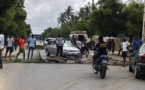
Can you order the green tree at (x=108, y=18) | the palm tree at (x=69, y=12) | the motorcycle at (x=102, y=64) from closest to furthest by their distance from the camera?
the motorcycle at (x=102, y=64) → the green tree at (x=108, y=18) → the palm tree at (x=69, y=12)

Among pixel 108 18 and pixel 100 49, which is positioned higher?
pixel 108 18

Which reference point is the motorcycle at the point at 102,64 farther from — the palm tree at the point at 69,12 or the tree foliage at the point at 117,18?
the palm tree at the point at 69,12

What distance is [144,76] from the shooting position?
604 inches

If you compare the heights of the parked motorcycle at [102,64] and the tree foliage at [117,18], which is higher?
the tree foliage at [117,18]

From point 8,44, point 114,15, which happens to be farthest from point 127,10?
point 8,44

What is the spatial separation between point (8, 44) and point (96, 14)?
17.3 m

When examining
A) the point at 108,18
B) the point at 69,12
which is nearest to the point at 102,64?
the point at 108,18

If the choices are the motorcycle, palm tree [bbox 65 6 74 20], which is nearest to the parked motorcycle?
the motorcycle

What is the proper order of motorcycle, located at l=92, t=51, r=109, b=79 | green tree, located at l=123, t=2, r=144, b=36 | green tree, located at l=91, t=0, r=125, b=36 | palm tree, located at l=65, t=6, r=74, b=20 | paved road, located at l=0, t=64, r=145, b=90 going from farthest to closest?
palm tree, located at l=65, t=6, r=74, b=20 < green tree, located at l=91, t=0, r=125, b=36 < green tree, located at l=123, t=2, r=144, b=36 < motorcycle, located at l=92, t=51, r=109, b=79 < paved road, located at l=0, t=64, r=145, b=90

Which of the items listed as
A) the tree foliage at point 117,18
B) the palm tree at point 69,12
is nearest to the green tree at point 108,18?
the tree foliage at point 117,18

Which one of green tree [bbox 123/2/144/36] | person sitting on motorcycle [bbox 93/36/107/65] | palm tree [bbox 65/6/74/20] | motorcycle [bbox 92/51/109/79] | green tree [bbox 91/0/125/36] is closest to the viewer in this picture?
motorcycle [bbox 92/51/109/79]

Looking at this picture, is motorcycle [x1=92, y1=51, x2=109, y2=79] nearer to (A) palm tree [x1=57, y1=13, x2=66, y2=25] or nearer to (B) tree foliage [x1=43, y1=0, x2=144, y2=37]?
(B) tree foliage [x1=43, y1=0, x2=144, y2=37]

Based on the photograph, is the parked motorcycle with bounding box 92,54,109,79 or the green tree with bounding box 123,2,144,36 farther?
the green tree with bounding box 123,2,144,36

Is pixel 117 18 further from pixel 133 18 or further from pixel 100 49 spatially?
pixel 100 49
